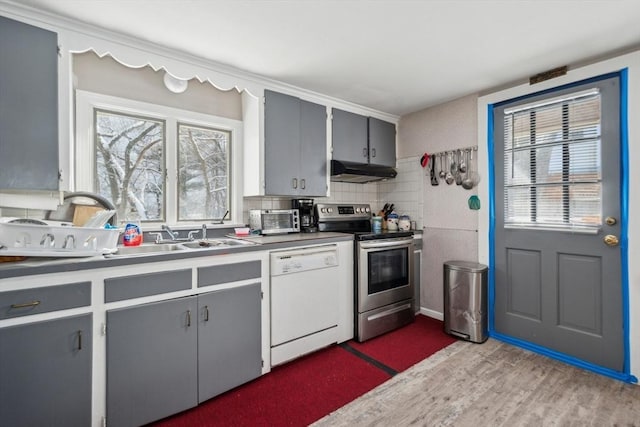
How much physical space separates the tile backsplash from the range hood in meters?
0.18

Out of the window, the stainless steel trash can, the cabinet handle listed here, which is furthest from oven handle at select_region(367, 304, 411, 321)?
the cabinet handle

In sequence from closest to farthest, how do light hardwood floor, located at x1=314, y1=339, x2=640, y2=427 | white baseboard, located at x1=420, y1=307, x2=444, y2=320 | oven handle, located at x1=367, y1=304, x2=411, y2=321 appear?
light hardwood floor, located at x1=314, y1=339, x2=640, y2=427
oven handle, located at x1=367, y1=304, x2=411, y2=321
white baseboard, located at x1=420, y1=307, x2=444, y2=320

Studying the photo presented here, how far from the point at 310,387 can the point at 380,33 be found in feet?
7.87

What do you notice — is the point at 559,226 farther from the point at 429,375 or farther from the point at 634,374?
→ the point at 429,375

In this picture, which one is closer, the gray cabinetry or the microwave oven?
the gray cabinetry

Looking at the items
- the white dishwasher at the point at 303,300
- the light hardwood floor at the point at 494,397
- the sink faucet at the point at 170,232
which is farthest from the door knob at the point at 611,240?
the sink faucet at the point at 170,232

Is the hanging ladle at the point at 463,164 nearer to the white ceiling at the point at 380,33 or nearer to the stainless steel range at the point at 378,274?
the white ceiling at the point at 380,33

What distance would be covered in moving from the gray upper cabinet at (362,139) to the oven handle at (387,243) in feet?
3.13

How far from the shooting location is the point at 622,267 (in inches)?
81.0

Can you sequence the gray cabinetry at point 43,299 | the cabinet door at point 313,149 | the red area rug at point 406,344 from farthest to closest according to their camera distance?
the cabinet door at point 313,149, the red area rug at point 406,344, the gray cabinetry at point 43,299

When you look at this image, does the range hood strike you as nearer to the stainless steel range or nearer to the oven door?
the stainless steel range

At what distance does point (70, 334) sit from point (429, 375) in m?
2.21

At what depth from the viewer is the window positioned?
213 centimetres

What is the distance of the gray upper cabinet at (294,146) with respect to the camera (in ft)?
8.46
